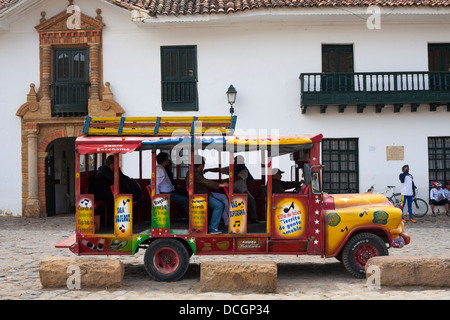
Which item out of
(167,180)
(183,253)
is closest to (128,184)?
(167,180)

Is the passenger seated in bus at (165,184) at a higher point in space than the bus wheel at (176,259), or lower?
higher

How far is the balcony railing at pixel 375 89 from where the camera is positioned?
54.0ft

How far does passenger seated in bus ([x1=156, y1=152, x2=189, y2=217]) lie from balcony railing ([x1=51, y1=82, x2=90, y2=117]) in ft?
30.9

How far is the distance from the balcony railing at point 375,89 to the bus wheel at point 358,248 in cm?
907

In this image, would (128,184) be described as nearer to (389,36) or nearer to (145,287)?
(145,287)

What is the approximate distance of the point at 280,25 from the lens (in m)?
16.9

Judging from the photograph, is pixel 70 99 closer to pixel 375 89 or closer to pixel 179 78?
pixel 179 78

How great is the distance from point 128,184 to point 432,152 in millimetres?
12006

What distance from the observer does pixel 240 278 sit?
7047 mm

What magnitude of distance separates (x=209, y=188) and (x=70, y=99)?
10.6m

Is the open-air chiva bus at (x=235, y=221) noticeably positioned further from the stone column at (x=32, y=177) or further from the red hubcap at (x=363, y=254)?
the stone column at (x=32, y=177)

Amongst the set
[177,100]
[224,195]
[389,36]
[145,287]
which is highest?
[389,36]

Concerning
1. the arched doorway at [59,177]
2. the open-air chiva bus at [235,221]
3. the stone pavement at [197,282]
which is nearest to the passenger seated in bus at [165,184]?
the open-air chiva bus at [235,221]
